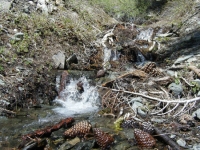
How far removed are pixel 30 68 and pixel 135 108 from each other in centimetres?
289

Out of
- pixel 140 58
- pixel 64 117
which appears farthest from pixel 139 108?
pixel 140 58

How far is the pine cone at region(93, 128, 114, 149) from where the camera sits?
3.46 metres

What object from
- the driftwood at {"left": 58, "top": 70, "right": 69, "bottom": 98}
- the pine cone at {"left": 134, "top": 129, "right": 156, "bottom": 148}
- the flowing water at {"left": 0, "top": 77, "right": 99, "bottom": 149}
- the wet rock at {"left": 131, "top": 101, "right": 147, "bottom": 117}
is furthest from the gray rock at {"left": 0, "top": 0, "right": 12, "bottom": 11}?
the pine cone at {"left": 134, "top": 129, "right": 156, "bottom": 148}

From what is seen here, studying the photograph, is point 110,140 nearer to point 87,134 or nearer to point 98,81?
point 87,134

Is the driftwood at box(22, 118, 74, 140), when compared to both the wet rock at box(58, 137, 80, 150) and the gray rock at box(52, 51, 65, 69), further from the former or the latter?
the gray rock at box(52, 51, 65, 69)

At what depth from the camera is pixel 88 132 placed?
3.80m

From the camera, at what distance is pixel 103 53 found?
8.46 meters

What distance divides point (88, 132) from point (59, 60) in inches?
140

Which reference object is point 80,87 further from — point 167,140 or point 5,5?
point 5,5

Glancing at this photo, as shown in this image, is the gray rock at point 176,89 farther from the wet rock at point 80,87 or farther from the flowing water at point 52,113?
the wet rock at point 80,87

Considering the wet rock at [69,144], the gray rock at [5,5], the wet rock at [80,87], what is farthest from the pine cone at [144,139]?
the gray rock at [5,5]

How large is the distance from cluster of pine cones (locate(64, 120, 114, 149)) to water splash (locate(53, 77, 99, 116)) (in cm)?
149

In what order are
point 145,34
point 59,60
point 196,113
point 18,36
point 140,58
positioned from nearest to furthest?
point 196,113 < point 18,36 < point 59,60 < point 140,58 < point 145,34

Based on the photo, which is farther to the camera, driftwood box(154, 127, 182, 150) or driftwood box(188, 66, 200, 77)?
driftwood box(188, 66, 200, 77)
